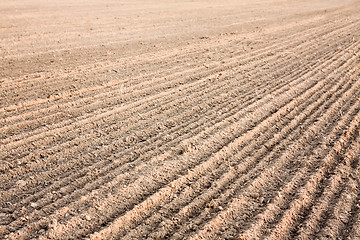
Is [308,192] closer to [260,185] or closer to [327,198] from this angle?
[327,198]

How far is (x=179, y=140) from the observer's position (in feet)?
14.4

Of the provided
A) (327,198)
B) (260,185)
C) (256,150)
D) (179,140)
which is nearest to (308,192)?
(327,198)

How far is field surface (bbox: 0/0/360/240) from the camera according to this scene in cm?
310

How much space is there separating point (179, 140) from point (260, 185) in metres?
1.45

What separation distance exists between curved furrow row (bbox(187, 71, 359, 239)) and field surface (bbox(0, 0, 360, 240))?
16 mm

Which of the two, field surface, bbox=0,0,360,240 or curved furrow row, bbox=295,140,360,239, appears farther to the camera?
field surface, bbox=0,0,360,240

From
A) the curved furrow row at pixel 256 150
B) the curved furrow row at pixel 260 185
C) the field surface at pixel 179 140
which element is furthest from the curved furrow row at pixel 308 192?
the curved furrow row at pixel 256 150

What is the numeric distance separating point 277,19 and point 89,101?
11.9 meters

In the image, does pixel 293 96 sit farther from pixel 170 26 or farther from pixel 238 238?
pixel 170 26

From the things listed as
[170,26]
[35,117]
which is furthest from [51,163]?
[170,26]

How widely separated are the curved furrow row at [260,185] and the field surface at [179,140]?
0.02 m

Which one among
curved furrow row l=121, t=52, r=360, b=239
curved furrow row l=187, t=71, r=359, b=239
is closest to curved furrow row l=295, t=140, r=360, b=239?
curved furrow row l=187, t=71, r=359, b=239

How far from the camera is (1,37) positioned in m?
9.82

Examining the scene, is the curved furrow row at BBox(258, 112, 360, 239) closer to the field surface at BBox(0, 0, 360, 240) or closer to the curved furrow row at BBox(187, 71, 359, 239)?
the field surface at BBox(0, 0, 360, 240)
